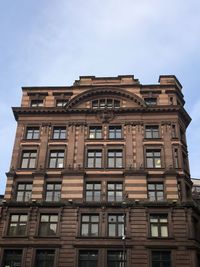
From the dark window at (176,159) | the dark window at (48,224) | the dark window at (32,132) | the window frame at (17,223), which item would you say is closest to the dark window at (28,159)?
the dark window at (32,132)

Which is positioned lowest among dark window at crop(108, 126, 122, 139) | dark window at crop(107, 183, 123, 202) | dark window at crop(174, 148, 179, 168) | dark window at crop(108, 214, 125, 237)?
dark window at crop(108, 214, 125, 237)

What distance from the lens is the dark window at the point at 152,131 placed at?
1797 inches

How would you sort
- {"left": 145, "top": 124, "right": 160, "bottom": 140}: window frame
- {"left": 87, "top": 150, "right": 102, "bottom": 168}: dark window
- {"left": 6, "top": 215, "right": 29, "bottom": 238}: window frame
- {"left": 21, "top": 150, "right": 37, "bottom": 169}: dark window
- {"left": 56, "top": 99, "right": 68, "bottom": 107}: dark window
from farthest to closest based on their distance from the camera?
{"left": 56, "top": 99, "right": 68, "bottom": 107}: dark window → {"left": 145, "top": 124, "right": 160, "bottom": 140}: window frame → {"left": 21, "top": 150, "right": 37, "bottom": 169}: dark window → {"left": 87, "top": 150, "right": 102, "bottom": 168}: dark window → {"left": 6, "top": 215, "right": 29, "bottom": 238}: window frame

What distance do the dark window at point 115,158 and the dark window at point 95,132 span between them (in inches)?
112

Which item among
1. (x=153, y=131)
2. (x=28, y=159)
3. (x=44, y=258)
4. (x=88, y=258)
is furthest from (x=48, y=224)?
(x=153, y=131)

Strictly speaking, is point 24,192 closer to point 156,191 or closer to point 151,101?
point 156,191

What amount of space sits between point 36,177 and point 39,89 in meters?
13.4

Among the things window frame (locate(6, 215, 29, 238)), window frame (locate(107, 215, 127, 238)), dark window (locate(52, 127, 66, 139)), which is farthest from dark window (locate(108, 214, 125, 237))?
dark window (locate(52, 127, 66, 139))

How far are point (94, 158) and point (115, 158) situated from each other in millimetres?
2552

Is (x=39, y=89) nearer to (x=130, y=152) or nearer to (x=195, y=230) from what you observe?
(x=130, y=152)

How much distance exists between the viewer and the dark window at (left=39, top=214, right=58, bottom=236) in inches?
1566

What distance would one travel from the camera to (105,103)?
160 ft

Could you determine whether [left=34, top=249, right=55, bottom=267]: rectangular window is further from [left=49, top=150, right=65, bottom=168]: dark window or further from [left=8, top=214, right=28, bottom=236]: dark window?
[left=49, top=150, right=65, bottom=168]: dark window

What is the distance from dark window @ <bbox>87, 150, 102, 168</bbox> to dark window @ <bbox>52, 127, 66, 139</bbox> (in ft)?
14.1
